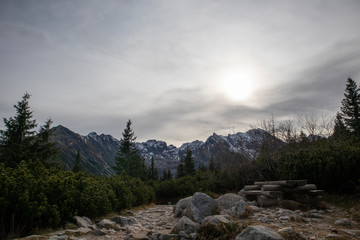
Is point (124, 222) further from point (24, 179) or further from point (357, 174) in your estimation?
point (357, 174)

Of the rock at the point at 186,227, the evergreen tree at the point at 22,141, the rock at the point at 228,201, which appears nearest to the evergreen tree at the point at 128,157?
the evergreen tree at the point at 22,141

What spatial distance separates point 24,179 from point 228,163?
529 inches

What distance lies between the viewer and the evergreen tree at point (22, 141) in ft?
60.6

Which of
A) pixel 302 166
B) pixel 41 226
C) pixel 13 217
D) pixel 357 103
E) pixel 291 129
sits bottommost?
pixel 41 226

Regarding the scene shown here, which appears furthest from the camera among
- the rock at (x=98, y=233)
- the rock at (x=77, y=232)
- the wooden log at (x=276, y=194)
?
the wooden log at (x=276, y=194)

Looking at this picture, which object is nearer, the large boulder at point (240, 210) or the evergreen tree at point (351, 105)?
the large boulder at point (240, 210)

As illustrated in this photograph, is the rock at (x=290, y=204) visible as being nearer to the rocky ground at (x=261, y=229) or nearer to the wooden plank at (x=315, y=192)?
the rocky ground at (x=261, y=229)

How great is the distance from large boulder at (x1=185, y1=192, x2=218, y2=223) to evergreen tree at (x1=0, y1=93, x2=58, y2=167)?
18.0m

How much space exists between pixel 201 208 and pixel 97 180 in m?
5.44

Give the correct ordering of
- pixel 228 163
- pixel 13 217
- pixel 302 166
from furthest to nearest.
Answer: pixel 228 163 → pixel 302 166 → pixel 13 217

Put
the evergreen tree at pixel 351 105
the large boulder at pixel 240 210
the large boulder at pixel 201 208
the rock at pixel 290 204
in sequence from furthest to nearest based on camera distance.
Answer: the evergreen tree at pixel 351 105 → the rock at pixel 290 204 → the large boulder at pixel 201 208 → the large boulder at pixel 240 210

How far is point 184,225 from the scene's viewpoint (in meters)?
4.81

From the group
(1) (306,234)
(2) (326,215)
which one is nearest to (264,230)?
(1) (306,234)

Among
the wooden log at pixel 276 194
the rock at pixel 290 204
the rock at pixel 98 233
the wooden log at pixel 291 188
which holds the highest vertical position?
the wooden log at pixel 291 188
